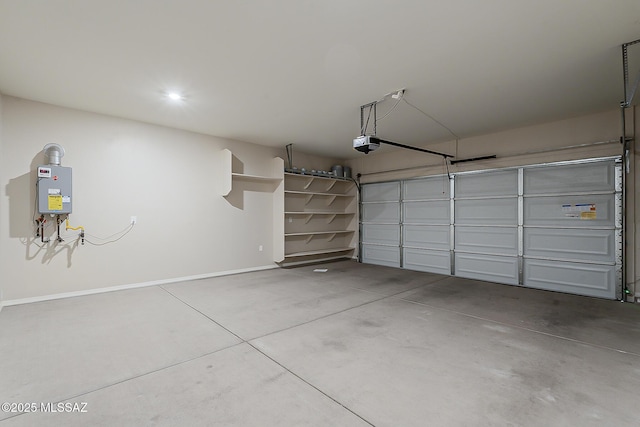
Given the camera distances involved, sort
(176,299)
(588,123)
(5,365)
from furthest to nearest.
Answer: (588,123)
(176,299)
(5,365)

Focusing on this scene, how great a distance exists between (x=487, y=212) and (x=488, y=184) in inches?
21.6

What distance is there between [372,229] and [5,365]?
267 inches

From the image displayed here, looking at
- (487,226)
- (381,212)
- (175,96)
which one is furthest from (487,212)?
(175,96)

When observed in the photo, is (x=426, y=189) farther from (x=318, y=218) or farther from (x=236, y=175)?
(x=236, y=175)

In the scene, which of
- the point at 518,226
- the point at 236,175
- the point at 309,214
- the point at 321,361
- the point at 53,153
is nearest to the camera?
the point at 321,361

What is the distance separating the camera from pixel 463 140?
6203 millimetres

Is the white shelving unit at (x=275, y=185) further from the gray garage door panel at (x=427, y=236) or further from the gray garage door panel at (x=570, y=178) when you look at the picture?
the gray garage door panel at (x=570, y=178)

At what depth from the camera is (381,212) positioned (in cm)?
762

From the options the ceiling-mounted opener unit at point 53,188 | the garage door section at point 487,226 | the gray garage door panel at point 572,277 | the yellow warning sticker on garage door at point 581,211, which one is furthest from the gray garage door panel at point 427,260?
the ceiling-mounted opener unit at point 53,188

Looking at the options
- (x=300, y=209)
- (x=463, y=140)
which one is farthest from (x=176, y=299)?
(x=463, y=140)

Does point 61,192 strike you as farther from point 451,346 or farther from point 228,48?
point 451,346

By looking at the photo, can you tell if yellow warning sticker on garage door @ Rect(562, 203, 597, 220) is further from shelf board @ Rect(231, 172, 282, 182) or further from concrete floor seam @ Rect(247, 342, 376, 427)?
shelf board @ Rect(231, 172, 282, 182)

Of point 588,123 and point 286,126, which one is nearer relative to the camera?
point 588,123

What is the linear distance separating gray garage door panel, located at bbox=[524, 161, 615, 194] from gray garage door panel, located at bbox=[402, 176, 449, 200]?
1.49m
